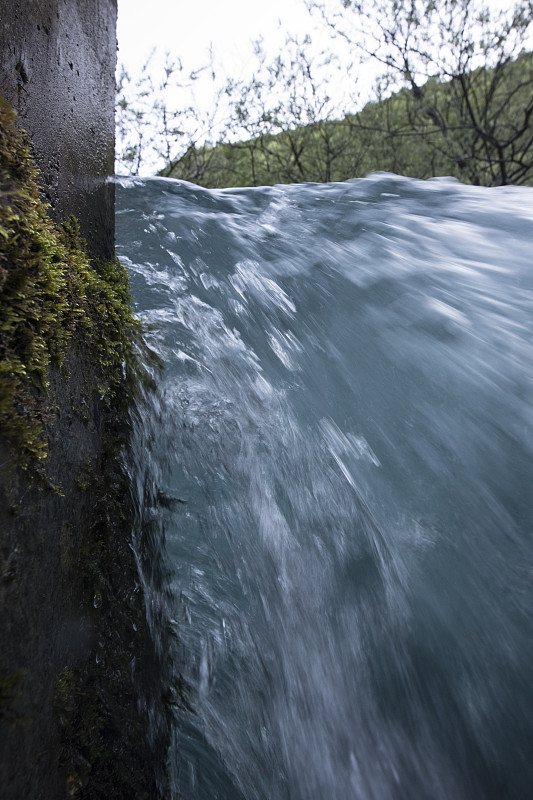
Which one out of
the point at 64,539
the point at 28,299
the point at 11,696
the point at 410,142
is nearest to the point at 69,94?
the point at 28,299

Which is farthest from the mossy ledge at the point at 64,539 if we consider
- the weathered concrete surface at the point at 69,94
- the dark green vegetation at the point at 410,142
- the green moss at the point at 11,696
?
the dark green vegetation at the point at 410,142

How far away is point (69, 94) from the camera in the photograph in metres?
1.70

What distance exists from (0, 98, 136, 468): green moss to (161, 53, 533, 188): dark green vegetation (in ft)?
25.0

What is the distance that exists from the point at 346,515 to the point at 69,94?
1.66 m

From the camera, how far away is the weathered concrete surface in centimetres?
139

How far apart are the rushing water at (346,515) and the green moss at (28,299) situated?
0.66m

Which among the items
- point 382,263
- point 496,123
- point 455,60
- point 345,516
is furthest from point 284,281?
point 496,123

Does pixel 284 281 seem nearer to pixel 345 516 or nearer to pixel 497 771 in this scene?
pixel 345 516

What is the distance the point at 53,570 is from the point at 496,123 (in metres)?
9.38

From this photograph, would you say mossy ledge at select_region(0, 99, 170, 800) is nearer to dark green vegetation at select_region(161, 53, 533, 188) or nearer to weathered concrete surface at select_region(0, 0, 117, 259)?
weathered concrete surface at select_region(0, 0, 117, 259)

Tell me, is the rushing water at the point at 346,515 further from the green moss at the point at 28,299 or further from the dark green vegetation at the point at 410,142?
the dark green vegetation at the point at 410,142

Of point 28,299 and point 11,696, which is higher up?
point 28,299

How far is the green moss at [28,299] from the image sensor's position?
3.76 feet

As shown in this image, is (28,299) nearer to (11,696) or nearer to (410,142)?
(11,696)
